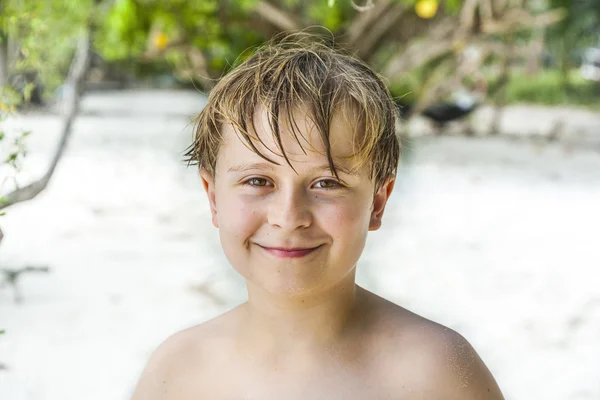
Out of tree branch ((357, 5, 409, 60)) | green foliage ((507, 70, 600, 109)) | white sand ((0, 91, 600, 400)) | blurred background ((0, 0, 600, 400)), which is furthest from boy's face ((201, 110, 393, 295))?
green foliage ((507, 70, 600, 109))

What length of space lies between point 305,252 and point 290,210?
0.08 metres

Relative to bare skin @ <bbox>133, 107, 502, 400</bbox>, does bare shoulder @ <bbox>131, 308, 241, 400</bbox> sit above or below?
below

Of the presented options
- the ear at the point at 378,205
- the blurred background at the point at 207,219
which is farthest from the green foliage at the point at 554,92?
the ear at the point at 378,205

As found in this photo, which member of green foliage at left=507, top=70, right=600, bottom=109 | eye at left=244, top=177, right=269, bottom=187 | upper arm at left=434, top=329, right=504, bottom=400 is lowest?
green foliage at left=507, top=70, right=600, bottom=109

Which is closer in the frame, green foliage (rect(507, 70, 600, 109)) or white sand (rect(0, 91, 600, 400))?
white sand (rect(0, 91, 600, 400))

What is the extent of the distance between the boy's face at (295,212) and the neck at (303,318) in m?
0.04

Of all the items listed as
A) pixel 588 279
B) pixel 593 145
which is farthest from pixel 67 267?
pixel 593 145

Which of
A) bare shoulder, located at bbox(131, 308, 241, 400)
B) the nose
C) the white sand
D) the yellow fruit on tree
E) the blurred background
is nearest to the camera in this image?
the nose

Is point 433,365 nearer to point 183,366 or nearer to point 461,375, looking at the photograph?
point 461,375

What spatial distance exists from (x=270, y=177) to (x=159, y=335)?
7.25ft

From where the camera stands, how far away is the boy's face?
116cm

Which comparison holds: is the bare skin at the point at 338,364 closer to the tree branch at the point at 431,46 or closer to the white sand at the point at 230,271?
the white sand at the point at 230,271

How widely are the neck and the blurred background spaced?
0.45 metres

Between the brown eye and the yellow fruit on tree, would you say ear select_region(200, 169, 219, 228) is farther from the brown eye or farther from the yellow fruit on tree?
the yellow fruit on tree
